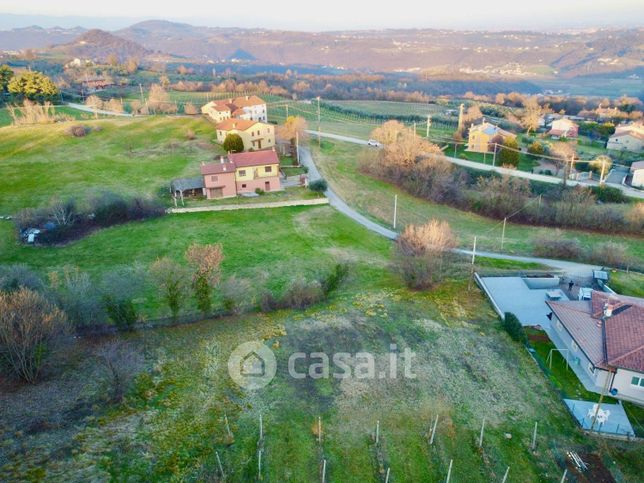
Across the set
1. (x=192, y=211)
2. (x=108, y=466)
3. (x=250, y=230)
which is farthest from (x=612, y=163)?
(x=108, y=466)

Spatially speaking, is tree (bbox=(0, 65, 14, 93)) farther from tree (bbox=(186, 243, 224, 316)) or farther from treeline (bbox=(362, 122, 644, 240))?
tree (bbox=(186, 243, 224, 316))

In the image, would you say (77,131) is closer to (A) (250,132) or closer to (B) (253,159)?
(A) (250,132)

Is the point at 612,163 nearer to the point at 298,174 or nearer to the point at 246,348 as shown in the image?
the point at 298,174

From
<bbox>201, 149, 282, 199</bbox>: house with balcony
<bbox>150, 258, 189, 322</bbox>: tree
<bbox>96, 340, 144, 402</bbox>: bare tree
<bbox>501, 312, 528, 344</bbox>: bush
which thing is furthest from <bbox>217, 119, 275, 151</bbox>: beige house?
<bbox>501, 312, 528, 344</bbox>: bush

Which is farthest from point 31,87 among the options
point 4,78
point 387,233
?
point 387,233

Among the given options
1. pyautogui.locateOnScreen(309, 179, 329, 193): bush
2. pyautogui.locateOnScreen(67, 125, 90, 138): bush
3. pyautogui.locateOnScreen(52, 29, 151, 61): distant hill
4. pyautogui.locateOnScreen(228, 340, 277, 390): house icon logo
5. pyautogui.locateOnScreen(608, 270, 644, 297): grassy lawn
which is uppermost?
pyautogui.locateOnScreen(52, 29, 151, 61): distant hill
